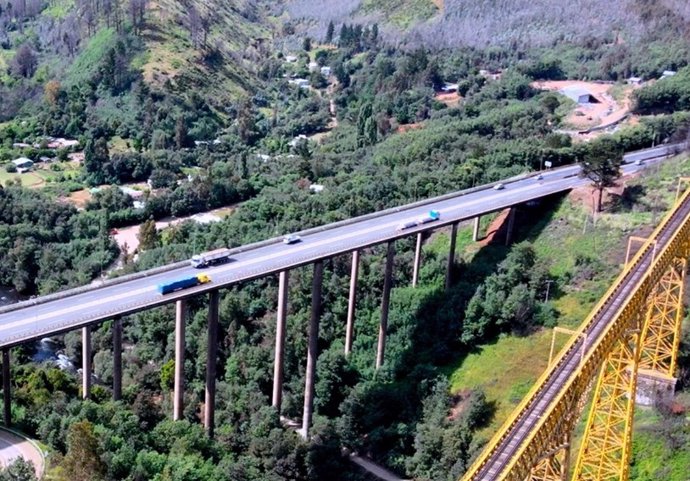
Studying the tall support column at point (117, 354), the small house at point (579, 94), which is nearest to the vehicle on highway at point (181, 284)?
the tall support column at point (117, 354)

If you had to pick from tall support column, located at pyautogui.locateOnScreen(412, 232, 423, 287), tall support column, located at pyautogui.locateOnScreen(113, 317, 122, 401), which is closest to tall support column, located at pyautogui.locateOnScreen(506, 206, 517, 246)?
tall support column, located at pyautogui.locateOnScreen(412, 232, 423, 287)

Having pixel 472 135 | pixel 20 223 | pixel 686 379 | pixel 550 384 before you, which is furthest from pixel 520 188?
pixel 20 223

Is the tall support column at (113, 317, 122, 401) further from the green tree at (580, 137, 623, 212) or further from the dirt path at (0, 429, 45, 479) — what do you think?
the green tree at (580, 137, 623, 212)

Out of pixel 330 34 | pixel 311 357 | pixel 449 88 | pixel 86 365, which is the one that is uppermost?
pixel 330 34

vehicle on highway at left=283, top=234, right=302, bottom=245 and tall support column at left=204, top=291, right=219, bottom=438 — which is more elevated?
vehicle on highway at left=283, top=234, right=302, bottom=245

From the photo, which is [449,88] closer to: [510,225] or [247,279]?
[510,225]

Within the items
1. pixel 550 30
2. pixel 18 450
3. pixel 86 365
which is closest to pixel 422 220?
pixel 86 365
